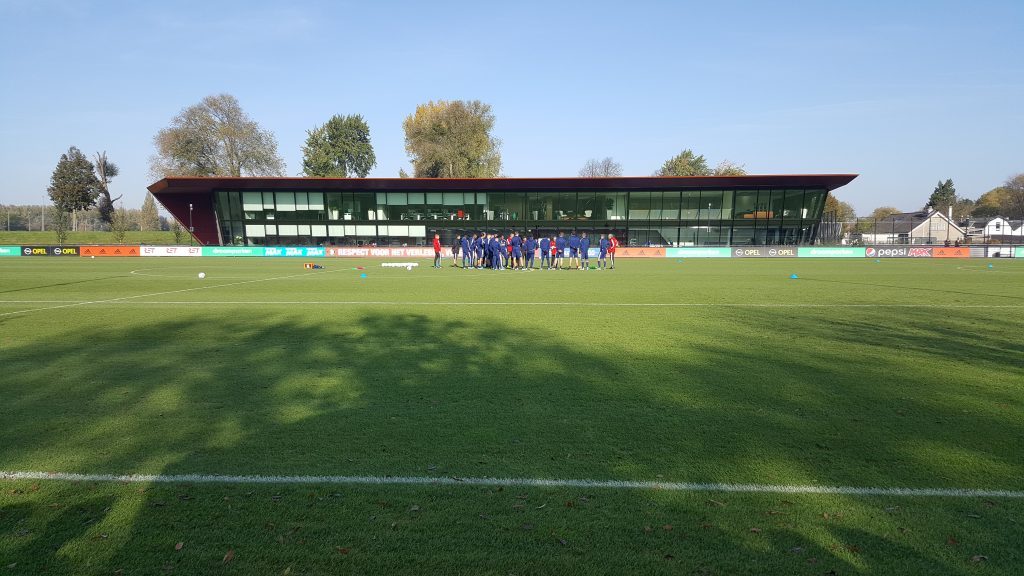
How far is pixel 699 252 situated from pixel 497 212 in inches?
730

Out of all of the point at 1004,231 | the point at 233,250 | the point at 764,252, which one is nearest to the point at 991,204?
the point at 1004,231

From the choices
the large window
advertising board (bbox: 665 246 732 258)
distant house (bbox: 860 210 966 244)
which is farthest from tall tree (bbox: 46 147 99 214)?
distant house (bbox: 860 210 966 244)

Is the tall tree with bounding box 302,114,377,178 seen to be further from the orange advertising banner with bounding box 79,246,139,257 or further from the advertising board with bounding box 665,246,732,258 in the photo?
the advertising board with bounding box 665,246,732,258

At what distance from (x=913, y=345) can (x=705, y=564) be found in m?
7.12

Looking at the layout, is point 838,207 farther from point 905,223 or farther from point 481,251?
point 481,251

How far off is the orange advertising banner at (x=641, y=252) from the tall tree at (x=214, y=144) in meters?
42.5

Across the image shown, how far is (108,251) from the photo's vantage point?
148 feet

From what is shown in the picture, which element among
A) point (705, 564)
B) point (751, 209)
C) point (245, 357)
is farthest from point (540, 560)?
point (751, 209)

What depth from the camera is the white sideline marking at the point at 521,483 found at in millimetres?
3396

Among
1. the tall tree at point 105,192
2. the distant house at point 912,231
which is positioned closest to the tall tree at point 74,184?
the tall tree at point 105,192

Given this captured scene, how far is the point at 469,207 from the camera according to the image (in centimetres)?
5153

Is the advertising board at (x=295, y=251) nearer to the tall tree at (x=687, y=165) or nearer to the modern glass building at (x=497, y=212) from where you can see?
the modern glass building at (x=497, y=212)

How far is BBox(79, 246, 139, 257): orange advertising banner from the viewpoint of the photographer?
44.8 meters

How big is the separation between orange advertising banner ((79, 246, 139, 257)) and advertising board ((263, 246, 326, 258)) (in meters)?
10.2
